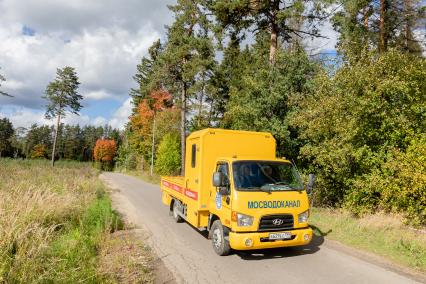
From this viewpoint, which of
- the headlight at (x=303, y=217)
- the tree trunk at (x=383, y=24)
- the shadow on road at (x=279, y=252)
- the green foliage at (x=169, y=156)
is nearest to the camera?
the headlight at (x=303, y=217)

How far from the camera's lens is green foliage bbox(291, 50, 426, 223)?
11.6 metres

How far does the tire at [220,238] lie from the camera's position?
772cm

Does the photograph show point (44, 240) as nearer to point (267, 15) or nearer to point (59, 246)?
point (59, 246)

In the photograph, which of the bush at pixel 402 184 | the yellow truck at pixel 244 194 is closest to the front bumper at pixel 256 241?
the yellow truck at pixel 244 194

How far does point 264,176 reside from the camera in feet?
26.6

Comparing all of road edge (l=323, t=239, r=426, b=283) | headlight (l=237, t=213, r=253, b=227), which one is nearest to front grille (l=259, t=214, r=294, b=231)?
headlight (l=237, t=213, r=253, b=227)

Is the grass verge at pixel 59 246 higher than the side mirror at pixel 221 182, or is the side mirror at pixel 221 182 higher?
the side mirror at pixel 221 182

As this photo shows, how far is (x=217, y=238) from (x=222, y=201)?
35.2 inches

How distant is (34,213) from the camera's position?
26.4ft

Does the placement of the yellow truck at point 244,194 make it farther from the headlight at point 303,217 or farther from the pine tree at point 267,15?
the pine tree at point 267,15

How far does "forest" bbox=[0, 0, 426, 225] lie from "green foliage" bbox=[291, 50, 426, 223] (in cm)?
4

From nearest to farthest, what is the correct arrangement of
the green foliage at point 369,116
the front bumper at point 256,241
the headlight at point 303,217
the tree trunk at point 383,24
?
the front bumper at point 256,241 < the headlight at point 303,217 < the green foliage at point 369,116 < the tree trunk at point 383,24

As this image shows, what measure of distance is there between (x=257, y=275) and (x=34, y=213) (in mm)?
5312

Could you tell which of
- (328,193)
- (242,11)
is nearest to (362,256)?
(328,193)
